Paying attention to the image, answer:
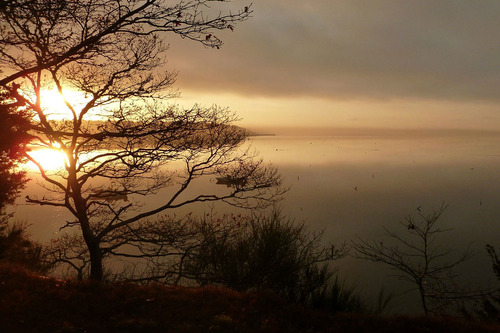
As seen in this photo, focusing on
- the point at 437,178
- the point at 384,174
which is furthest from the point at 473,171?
the point at 384,174

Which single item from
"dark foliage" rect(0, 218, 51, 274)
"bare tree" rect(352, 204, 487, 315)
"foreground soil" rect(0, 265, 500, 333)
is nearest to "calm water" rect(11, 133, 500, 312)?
"bare tree" rect(352, 204, 487, 315)

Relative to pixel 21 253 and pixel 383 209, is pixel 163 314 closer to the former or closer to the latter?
pixel 21 253

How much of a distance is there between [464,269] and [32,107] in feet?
71.1

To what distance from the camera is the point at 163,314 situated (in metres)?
6.10

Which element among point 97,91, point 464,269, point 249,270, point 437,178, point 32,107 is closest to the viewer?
point 32,107

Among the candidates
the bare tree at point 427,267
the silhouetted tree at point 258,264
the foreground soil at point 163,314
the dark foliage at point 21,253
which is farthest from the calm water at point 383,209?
the foreground soil at point 163,314

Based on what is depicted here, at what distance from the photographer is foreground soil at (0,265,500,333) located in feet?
18.5

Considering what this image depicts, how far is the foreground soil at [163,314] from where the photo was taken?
18.5 ft

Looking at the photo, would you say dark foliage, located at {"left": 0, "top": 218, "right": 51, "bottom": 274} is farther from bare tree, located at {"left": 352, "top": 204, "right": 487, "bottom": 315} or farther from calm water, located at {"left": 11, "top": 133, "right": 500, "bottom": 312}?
bare tree, located at {"left": 352, "top": 204, "right": 487, "bottom": 315}

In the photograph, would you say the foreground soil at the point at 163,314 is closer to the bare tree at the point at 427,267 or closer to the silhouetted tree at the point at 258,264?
the bare tree at the point at 427,267

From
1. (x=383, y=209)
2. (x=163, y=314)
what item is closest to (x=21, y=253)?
(x=163, y=314)

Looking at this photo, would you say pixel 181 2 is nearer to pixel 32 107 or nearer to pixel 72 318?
pixel 32 107

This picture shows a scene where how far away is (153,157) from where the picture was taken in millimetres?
10758

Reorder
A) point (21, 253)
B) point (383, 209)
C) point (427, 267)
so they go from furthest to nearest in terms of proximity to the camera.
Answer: point (383, 209) → point (21, 253) → point (427, 267)
